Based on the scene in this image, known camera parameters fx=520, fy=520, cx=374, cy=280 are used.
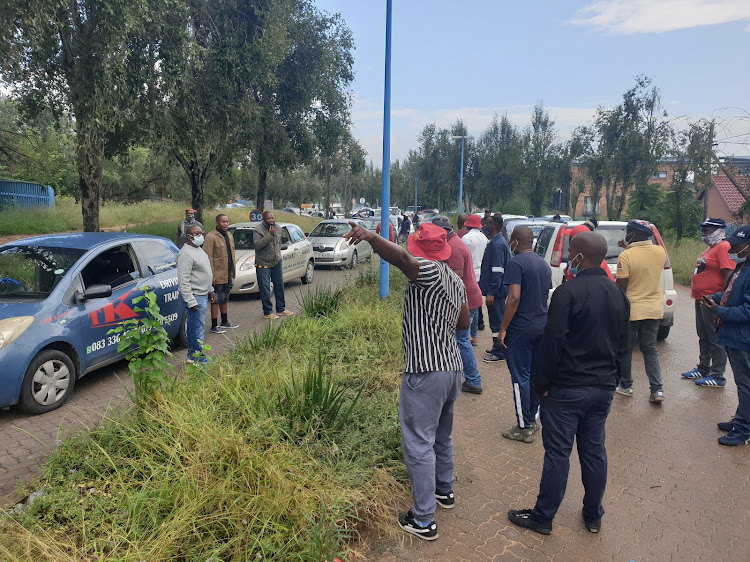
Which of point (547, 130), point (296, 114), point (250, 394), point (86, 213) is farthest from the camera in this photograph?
point (547, 130)

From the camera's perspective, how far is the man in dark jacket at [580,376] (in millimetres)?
3219

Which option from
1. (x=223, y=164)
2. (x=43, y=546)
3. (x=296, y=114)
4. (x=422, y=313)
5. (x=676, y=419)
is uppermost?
(x=296, y=114)

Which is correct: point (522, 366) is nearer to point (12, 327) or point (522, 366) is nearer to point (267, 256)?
point (12, 327)

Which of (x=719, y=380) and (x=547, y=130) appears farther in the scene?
(x=547, y=130)

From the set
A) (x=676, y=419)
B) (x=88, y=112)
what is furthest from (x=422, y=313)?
(x=88, y=112)

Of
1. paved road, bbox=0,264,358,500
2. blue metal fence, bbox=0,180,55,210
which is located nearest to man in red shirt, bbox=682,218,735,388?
paved road, bbox=0,264,358,500

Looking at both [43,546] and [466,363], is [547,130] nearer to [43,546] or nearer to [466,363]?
[466,363]

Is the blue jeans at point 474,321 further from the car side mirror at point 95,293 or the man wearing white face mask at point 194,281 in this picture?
the car side mirror at point 95,293

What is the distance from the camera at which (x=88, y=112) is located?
10.1 metres

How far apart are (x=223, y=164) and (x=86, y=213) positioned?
795 centimetres

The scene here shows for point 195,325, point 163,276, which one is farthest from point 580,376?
point 163,276

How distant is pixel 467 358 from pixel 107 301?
158 inches

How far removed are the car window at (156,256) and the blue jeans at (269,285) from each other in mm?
2088

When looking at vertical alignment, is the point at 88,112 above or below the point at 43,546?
above
